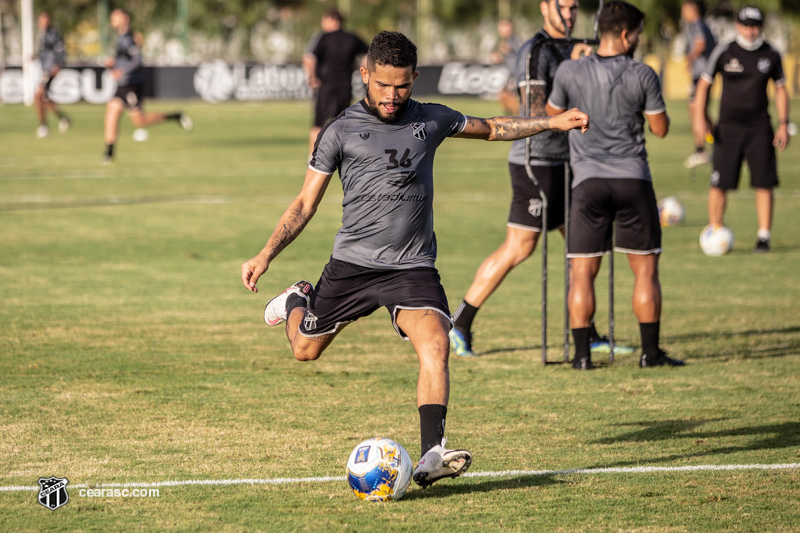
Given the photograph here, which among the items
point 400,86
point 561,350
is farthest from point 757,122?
point 400,86

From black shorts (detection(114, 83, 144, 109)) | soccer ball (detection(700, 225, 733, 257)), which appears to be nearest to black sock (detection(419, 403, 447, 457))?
soccer ball (detection(700, 225, 733, 257))

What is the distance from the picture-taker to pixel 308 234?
13047 mm

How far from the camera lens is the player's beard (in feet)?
16.7

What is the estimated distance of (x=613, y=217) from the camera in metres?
7.28

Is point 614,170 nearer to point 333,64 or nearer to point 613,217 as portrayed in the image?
point 613,217

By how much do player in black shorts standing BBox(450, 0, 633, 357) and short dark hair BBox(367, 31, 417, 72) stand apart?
7.99 feet

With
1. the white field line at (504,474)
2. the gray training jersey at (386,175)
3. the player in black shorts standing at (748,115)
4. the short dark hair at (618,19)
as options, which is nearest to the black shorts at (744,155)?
the player in black shorts standing at (748,115)

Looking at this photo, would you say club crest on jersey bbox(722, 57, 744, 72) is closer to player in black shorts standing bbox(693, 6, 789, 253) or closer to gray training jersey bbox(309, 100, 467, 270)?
player in black shorts standing bbox(693, 6, 789, 253)

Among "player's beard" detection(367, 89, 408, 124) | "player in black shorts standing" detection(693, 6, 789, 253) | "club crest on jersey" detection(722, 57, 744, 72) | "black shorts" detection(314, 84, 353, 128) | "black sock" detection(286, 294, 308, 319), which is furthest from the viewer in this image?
"black shorts" detection(314, 84, 353, 128)

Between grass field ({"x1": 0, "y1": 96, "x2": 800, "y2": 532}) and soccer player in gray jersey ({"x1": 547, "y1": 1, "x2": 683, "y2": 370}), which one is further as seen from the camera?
soccer player in gray jersey ({"x1": 547, "y1": 1, "x2": 683, "y2": 370})

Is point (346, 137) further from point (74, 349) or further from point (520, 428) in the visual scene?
point (74, 349)

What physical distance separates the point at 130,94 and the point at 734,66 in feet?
41.3

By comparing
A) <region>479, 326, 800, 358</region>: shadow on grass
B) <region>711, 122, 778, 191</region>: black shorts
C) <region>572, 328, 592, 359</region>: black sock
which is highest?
<region>711, 122, 778, 191</region>: black shorts

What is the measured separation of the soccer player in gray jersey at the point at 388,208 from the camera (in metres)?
4.99
